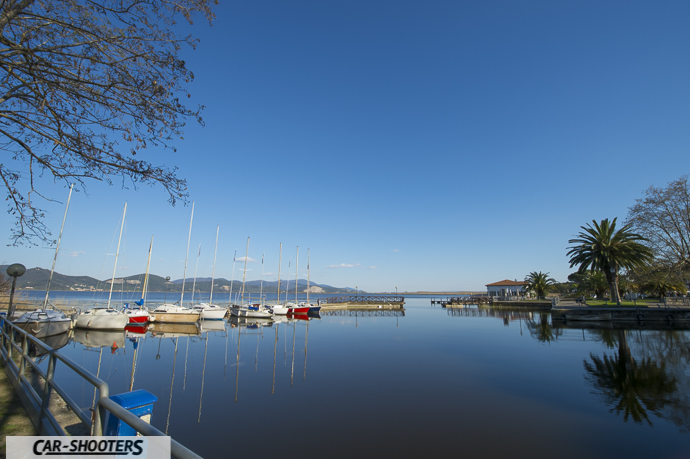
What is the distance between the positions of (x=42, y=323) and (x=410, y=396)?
27.3 meters

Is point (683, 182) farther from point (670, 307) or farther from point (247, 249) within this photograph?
point (247, 249)

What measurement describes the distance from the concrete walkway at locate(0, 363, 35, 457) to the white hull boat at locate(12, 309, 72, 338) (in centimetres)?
2083

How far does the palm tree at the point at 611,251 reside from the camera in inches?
1572

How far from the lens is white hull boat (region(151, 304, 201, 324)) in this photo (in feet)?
122

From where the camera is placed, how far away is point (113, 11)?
5.38 m

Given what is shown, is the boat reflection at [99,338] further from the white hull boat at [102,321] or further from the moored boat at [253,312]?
the moored boat at [253,312]

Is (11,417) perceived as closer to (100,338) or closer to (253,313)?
(100,338)

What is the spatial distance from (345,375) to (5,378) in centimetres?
1206

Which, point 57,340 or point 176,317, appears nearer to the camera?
point 57,340

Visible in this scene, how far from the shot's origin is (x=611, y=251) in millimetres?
41531

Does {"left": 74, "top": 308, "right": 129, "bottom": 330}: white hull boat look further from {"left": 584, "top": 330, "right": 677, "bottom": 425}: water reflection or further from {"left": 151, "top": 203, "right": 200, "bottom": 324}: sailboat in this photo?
{"left": 584, "top": 330, "right": 677, "bottom": 425}: water reflection

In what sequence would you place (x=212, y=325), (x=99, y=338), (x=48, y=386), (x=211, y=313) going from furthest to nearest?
1. (x=211, y=313)
2. (x=212, y=325)
3. (x=99, y=338)
4. (x=48, y=386)

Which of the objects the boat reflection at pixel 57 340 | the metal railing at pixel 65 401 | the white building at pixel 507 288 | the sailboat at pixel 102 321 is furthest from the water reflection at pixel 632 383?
the white building at pixel 507 288

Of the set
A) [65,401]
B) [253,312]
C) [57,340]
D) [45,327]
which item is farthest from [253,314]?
[65,401]
